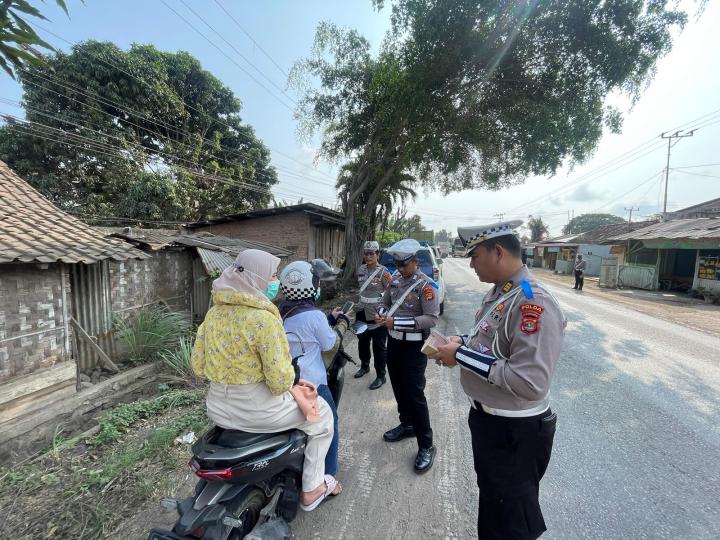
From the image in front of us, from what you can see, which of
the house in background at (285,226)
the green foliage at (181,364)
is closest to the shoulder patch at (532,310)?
the green foliage at (181,364)

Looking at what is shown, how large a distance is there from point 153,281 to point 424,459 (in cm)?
571

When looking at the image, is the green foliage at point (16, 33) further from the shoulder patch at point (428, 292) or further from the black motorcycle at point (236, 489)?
the shoulder patch at point (428, 292)

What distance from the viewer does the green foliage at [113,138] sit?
15.2 metres

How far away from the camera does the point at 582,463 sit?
2.74 m

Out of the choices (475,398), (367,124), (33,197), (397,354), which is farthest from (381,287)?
Answer: (367,124)

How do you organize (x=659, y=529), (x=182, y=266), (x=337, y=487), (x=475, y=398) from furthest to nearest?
1. (x=182, y=266)
2. (x=337, y=487)
3. (x=659, y=529)
4. (x=475, y=398)

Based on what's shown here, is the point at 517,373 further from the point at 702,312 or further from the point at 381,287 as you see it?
the point at 702,312

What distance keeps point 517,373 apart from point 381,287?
3138mm

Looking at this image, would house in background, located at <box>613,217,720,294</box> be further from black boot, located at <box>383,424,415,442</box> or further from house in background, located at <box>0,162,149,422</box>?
house in background, located at <box>0,162,149,422</box>

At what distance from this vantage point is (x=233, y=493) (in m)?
1.69

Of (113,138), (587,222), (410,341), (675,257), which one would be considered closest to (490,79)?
(410,341)

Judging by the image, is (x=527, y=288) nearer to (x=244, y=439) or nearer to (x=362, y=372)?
(x=244, y=439)

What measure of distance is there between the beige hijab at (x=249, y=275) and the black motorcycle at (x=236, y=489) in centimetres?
80

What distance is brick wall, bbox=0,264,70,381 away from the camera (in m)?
3.70
